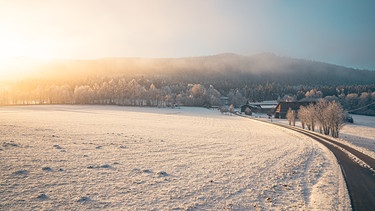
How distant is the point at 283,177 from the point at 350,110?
6737 inches

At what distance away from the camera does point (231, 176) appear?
17.8 m

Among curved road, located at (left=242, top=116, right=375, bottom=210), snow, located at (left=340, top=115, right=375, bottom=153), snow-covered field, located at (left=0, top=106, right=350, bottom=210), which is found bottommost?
snow, located at (left=340, top=115, right=375, bottom=153)

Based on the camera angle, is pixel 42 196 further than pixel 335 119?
No

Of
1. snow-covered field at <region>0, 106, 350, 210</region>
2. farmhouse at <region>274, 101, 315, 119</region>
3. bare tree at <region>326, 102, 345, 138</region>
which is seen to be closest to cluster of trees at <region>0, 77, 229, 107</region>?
farmhouse at <region>274, 101, 315, 119</region>

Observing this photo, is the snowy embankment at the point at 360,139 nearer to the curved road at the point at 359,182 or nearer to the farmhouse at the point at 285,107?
the curved road at the point at 359,182

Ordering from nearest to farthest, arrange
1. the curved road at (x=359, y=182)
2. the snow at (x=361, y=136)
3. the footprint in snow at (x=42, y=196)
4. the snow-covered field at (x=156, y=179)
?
1. the footprint in snow at (x=42, y=196)
2. the snow-covered field at (x=156, y=179)
3. the curved road at (x=359, y=182)
4. the snow at (x=361, y=136)

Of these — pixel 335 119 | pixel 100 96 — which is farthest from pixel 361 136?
A: pixel 100 96

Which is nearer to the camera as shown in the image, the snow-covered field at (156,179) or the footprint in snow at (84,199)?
the footprint in snow at (84,199)

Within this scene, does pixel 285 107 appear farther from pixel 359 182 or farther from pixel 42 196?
pixel 42 196

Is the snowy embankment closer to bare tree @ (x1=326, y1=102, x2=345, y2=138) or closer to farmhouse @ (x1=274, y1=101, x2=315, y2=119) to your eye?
bare tree @ (x1=326, y1=102, x2=345, y2=138)

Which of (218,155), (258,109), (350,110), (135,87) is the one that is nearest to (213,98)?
(258,109)

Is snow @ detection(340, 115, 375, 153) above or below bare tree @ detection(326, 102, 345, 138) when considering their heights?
below

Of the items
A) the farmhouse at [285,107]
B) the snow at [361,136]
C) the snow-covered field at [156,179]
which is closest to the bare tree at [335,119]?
the snow at [361,136]

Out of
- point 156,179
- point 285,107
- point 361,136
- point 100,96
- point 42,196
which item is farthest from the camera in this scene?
point 100,96
